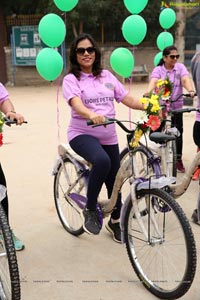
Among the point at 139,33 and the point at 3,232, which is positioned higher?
the point at 139,33

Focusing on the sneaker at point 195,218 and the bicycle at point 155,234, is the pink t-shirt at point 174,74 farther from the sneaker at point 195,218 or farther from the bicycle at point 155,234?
the bicycle at point 155,234

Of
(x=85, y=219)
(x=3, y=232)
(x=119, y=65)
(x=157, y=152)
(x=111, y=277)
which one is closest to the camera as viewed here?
(x=3, y=232)

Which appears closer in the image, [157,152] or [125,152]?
[157,152]

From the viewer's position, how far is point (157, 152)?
3473 mm

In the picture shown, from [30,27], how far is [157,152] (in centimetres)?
1298

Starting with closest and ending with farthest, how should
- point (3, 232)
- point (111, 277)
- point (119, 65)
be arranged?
point (3, 232), point (111, 277), point (119, 65)

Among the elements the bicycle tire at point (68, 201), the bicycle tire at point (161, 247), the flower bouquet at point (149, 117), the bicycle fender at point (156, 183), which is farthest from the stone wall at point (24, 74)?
the bicycle fender at point (156, 183)

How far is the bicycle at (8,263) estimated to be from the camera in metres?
2.15

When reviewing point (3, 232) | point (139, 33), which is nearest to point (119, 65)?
point (139, 33)

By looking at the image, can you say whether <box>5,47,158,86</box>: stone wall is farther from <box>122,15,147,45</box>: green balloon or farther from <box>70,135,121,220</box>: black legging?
<box>70,135,121,220</box>: black legging

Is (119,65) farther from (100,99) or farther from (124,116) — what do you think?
(124,116)

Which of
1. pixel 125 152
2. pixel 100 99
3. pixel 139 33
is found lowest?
pixel 125 152

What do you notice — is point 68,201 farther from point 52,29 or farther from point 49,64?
point 52,29

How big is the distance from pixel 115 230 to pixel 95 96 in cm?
114
